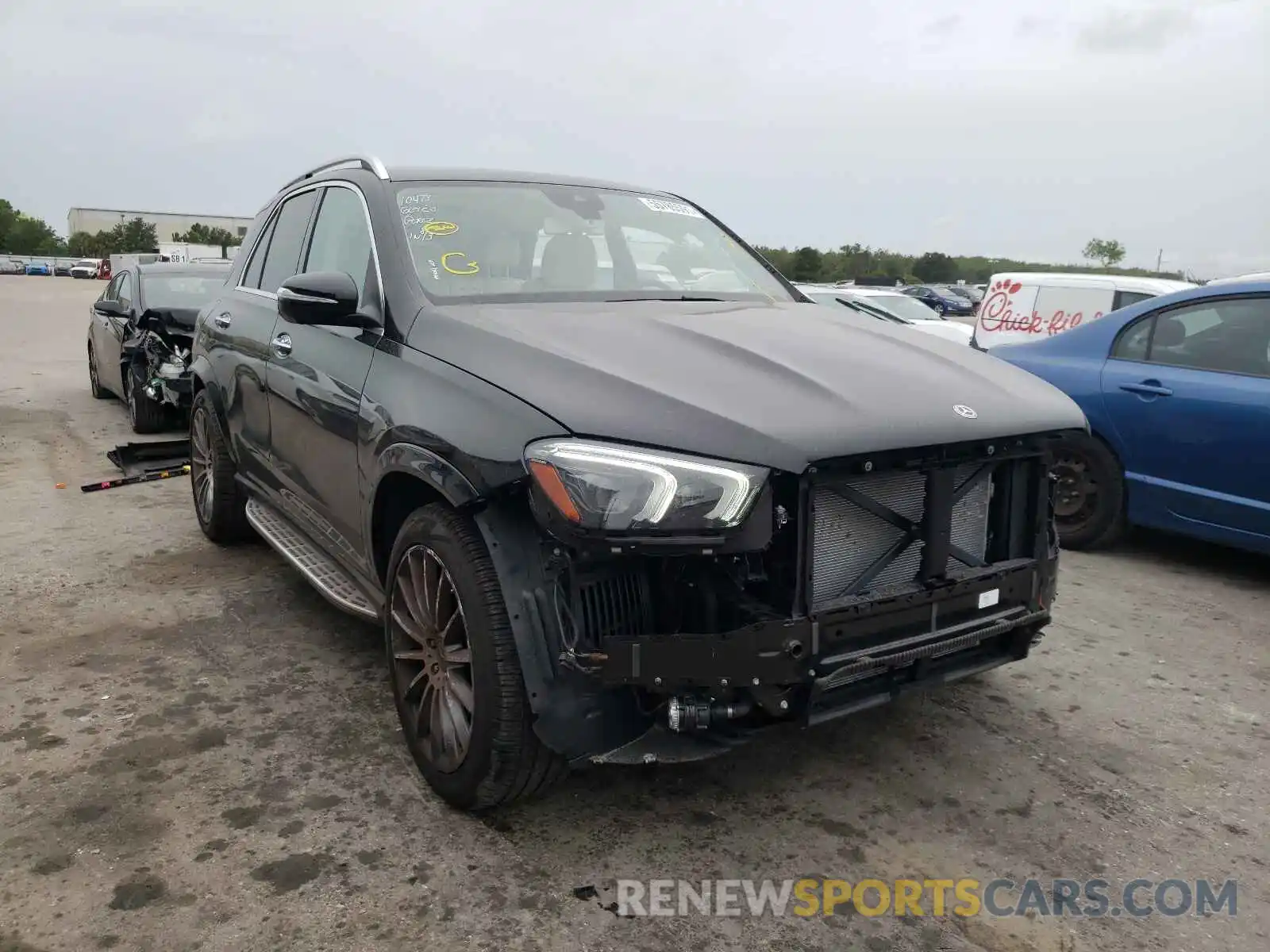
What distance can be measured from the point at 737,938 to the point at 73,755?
2181mm

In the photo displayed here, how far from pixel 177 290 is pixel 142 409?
1.37m

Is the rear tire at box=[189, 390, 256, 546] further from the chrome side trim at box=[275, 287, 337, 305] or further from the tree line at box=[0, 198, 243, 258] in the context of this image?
the tree line at box=[0, 198, 243, 258]

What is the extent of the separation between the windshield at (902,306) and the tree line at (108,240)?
293 ft

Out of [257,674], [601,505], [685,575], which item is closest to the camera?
[601,505]

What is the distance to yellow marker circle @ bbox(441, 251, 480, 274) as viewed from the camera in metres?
3.36

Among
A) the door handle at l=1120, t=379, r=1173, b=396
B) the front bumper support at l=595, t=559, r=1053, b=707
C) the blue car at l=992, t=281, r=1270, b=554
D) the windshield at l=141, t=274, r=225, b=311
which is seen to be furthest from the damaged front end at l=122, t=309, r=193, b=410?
the front bumper support at l=595, t=559, r=1053, b=707

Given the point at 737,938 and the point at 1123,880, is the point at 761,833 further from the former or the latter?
the point at 1123,880

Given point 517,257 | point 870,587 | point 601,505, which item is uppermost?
point 517,257

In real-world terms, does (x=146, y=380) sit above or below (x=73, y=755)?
above

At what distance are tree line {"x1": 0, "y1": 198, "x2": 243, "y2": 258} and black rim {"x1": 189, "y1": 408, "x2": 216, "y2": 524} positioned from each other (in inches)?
3783

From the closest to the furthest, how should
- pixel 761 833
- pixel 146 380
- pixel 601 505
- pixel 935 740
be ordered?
pixel 601 505 < pixel 761 833 < pixel 935 740 < pixel 146 380

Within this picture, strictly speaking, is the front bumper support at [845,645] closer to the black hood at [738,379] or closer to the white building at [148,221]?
the black hood at [738,379]

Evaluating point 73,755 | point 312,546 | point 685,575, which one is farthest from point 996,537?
point 73,755

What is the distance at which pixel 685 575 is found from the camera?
97.9 inches
